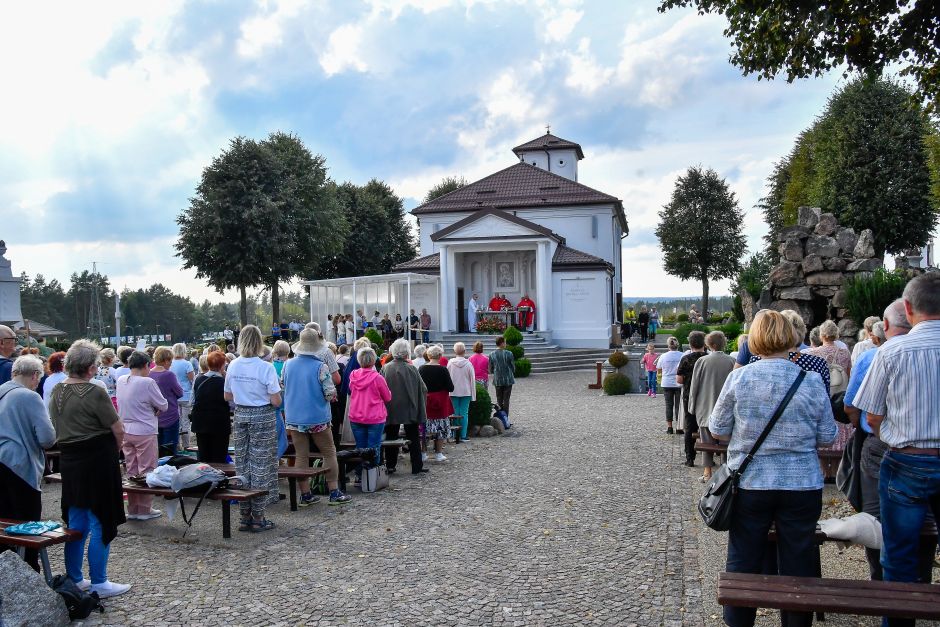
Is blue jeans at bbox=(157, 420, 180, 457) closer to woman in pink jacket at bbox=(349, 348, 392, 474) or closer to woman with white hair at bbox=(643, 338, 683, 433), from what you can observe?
woman in pink jacket at bbox=(349, 348, 392, 474)

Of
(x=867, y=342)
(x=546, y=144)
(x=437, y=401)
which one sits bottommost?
(x=437, y=401)

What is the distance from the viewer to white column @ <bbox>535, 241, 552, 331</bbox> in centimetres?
3441

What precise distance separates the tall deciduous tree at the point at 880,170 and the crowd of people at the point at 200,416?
1218 inches

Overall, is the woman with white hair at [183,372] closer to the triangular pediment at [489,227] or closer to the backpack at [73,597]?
the backpack at [73,597]

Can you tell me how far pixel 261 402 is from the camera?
793cm

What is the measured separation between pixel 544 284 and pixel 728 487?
101ft

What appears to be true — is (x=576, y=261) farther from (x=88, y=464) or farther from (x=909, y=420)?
(x=909, y=420)

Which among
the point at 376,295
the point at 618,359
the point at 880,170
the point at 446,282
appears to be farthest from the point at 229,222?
the point at 880,170

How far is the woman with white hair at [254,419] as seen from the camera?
788 cm

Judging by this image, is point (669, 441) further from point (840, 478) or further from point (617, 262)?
point (617, 262)

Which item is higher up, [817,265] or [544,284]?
[544,284]

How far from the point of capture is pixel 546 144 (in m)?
49.2

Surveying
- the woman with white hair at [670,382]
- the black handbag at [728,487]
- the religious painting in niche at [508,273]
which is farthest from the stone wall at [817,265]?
the religious painting in niche at [508,273]

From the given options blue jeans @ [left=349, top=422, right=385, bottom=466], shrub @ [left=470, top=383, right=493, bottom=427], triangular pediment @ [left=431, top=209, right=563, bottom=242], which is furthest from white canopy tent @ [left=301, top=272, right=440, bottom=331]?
blue jeans @ [left=349, top=422, right=385, bottom=466]
